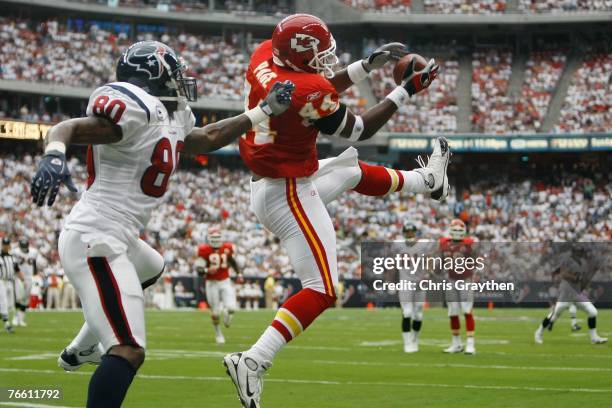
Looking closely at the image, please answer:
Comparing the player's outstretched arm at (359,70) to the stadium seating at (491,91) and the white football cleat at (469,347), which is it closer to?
the white football cleat at (469,347)

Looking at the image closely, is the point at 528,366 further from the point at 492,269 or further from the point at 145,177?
the point at 492,269

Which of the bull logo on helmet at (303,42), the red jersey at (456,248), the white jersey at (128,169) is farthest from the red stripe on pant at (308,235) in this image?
the red jersey at (456,248)

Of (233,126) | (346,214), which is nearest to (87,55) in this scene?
(346,214)

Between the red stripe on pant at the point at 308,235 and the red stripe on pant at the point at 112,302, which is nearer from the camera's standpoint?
the red stripe on pant at the point at 112,302

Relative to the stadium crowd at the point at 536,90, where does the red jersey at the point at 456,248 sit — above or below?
below

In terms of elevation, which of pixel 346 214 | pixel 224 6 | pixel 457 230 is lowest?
pixel 346 214

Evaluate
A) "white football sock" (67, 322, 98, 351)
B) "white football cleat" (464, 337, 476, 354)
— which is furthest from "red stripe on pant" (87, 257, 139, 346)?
"white football cleat" (464, 337, 476, 354)

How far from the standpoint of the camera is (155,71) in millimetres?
5789

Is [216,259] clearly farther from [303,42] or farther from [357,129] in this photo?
[303,42]

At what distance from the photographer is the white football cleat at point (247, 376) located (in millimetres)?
6434

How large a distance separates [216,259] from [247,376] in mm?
11356

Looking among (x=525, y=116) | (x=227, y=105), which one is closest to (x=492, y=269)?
(x=525, y=116)

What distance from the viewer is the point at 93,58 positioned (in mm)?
38781

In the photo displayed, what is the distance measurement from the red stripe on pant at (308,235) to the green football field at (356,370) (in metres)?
2.00
